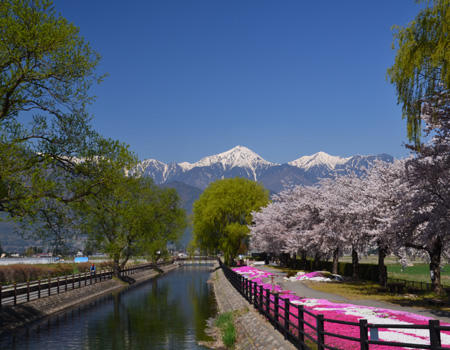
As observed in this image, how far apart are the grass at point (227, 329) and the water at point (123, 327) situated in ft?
3.88

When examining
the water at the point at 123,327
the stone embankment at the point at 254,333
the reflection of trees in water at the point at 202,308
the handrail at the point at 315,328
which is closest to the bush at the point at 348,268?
the reflection of trees in water at the point at 202,308

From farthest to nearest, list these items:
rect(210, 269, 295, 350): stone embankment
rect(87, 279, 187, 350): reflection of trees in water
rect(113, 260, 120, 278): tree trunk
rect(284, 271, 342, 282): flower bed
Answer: rect(113, 260, 120, 278): tree trunk, rect(284, 271, 342, 282): flower bed, rect(87, 279, 187, 350): reflection of trees in water, rect(210, 269, 295, 350): stone embankment

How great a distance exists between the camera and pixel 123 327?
3158 cm

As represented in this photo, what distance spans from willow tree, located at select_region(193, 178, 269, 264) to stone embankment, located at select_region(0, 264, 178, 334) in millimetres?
20430

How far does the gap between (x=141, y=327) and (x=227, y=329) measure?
759cm

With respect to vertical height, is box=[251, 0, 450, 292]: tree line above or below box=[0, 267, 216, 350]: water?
above

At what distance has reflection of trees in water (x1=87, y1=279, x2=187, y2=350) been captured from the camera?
1025 inches

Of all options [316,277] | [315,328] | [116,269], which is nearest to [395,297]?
[316,277]

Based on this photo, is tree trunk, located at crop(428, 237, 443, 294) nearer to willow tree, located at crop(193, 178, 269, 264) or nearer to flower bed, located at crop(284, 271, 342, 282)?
flower bed, located at crop(284, 271, 342, 282)

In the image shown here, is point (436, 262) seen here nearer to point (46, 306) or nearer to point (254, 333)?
point (254, 333)

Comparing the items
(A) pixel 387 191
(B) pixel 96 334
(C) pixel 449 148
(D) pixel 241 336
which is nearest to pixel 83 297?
(B) pixel 96 334

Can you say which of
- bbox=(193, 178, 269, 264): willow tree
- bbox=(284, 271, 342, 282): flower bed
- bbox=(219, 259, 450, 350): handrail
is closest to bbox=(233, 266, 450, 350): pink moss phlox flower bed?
bbox=(219, 259, 450, 350): handrail

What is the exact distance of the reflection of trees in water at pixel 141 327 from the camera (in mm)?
26031

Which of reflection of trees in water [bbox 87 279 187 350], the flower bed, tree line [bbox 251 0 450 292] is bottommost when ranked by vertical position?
A: reflection of trees in water [bbox 87 279 187 350]
